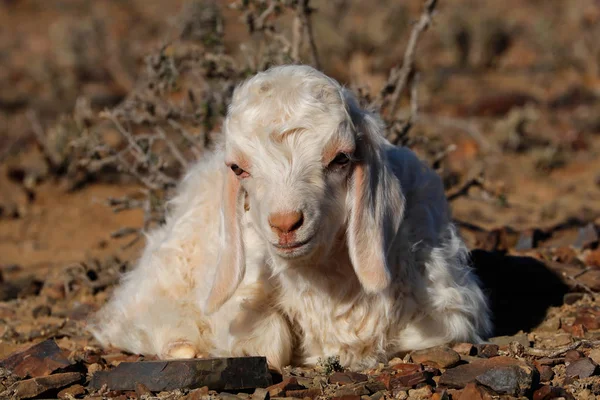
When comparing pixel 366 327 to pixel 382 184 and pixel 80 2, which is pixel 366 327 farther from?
pixel 80 2

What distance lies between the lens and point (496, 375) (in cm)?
361

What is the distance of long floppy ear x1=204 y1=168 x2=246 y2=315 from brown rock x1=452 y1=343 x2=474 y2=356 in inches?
42.9

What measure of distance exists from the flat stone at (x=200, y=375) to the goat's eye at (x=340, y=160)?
936 millimetres

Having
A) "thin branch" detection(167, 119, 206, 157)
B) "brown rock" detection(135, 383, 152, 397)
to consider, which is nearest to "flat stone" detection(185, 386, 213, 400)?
"brown rock" detection(135, 383, 152, 397)

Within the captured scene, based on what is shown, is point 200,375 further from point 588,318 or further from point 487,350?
point 588,318

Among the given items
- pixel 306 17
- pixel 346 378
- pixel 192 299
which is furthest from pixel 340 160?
pixel 306 17

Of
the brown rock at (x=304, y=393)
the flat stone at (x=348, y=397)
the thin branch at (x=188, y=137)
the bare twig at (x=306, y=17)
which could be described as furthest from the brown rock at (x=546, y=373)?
the thin branch at (x=188, y=137)

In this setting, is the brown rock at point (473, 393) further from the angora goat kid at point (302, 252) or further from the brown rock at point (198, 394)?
the brown rock at point (198, 394)

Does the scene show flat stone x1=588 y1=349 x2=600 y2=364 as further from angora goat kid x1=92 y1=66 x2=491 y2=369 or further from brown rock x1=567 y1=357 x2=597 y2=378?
angora goat kid x1=92 y1=66 x2=491 y2=369

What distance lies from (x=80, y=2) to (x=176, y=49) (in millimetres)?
21796

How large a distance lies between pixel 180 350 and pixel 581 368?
6.23ft

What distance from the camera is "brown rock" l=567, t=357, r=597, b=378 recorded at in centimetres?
378

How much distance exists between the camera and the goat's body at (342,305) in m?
4.18

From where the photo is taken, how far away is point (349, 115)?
3.84 metres
